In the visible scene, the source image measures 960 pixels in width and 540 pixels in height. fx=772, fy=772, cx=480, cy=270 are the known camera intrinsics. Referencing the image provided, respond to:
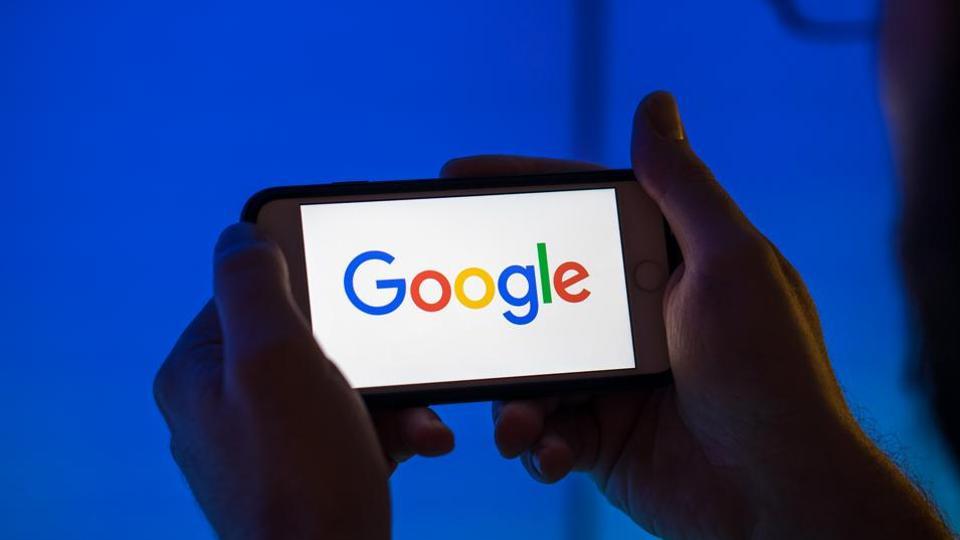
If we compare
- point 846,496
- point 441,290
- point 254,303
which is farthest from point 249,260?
point 846,496

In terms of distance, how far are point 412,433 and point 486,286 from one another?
0.12 m

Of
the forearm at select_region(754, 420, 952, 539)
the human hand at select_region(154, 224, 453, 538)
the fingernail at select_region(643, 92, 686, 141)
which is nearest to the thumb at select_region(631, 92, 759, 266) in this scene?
the fingernail at select_region(643, 92, 686, 141)

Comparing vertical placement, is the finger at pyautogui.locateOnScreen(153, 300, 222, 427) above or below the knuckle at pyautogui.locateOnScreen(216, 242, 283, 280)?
below

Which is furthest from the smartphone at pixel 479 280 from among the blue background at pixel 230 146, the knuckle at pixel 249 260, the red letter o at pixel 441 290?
the blue background at pixel 230 146

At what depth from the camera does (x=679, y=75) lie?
2.73ft

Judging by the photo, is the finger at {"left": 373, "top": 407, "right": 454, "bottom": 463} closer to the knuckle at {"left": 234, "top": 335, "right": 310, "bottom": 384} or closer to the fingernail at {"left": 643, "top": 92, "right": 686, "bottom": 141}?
the knuckle at {"left": 234, "top": 335, "right": 310, "bottom": 384}

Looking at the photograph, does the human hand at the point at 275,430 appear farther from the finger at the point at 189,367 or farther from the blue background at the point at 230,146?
the blue background at the point at 230,146

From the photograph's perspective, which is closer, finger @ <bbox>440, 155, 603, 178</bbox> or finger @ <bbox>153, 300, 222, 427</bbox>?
finger @ <bbox>153, 300, 222, 427</bbox>

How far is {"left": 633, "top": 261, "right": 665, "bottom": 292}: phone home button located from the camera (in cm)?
58

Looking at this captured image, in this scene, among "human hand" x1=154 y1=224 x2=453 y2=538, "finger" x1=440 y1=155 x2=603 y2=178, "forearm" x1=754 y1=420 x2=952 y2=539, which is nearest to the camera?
"human hand" x1=154 y1=224 x2=453 y2=538

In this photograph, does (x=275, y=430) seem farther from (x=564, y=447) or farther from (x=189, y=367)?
(x=564, y=447)

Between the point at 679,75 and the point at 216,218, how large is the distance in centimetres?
50

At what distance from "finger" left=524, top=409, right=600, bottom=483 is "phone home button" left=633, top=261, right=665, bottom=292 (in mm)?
118

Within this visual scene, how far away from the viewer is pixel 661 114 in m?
0.57
